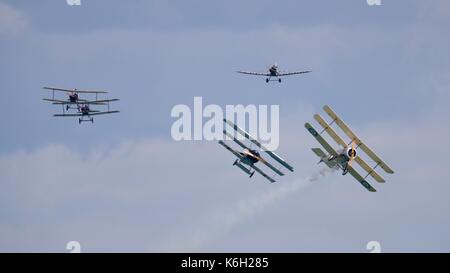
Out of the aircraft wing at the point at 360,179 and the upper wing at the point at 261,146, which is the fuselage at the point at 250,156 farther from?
the aircraft wing at the point at 360,179

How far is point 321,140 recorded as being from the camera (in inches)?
6024

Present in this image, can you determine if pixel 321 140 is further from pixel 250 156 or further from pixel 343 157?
pixel 250 156

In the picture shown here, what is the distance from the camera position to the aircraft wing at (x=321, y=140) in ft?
502

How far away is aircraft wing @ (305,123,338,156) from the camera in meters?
153

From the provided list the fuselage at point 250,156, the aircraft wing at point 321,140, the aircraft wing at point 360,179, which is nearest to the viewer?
the aircraft wing at point 321,140

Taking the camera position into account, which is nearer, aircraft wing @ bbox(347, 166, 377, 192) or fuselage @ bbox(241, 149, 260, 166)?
fuselage @ bbox(241, 149, 260, 166)

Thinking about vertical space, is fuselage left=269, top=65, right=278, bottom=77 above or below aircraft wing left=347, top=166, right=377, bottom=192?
above

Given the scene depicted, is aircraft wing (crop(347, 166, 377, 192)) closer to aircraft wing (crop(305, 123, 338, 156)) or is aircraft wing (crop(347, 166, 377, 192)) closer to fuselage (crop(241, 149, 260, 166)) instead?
aircraft wing (crop(305, 123, 338, 156))

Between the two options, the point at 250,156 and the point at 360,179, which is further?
the point at 360,179

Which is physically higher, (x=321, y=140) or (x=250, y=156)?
(x=321, y=140)

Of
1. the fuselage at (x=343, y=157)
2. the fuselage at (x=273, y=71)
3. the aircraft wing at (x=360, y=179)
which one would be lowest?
the aircraft wing at (x=360, y=179)
